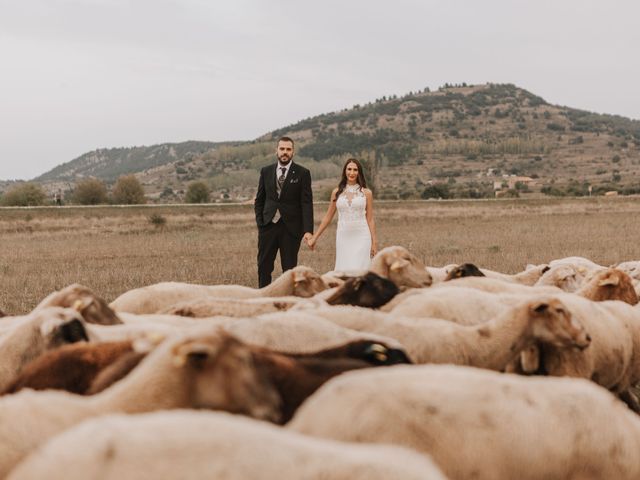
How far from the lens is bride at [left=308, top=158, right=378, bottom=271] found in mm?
13430

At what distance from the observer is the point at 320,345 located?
6.31 meters

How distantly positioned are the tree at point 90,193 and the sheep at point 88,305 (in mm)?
61063

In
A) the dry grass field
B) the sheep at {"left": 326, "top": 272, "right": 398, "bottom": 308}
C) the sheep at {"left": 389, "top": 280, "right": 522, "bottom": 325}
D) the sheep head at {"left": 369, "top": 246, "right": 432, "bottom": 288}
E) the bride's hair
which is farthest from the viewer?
the dry grass field

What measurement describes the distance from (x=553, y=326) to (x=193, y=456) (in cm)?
465

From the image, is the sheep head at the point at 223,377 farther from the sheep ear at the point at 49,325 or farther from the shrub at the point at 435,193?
the shrub at the point at 435,193

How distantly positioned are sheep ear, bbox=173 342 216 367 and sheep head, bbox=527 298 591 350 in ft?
12.1

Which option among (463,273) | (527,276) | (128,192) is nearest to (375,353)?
(463,273)

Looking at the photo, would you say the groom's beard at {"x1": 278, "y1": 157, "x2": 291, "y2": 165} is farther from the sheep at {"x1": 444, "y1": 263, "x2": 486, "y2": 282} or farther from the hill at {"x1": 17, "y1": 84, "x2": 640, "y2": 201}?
the hill at {"x1": 17, "y1": 84, "x2": 640, "y2": 201}

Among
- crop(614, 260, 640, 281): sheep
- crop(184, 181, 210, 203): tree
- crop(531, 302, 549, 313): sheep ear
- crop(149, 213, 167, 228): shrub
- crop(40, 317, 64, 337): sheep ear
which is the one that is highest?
crop(40, 317, 64, 337): sheep ear

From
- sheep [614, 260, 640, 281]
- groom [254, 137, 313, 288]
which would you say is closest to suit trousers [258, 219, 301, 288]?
groom [254, 137, 313, 288]

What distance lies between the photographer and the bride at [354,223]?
13430mm

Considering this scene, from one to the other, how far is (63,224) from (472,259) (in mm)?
23306

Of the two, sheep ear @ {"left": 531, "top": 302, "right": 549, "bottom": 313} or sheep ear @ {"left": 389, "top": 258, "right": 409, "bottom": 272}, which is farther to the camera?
sheep ear @ {"left": 389, "top": 258, "right": 409, "bottom": 272}

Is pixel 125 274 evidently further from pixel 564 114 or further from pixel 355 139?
pixel 564 114
